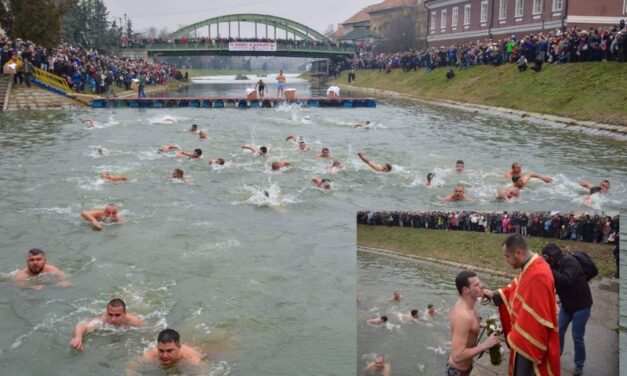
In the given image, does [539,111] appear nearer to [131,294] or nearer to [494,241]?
[494,241]

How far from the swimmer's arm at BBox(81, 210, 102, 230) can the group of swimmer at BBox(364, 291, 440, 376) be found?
6.68 metres

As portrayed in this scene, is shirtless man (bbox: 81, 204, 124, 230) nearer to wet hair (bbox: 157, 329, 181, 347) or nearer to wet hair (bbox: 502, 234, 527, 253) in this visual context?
wet hair (bbox: 157, 329, 181, 347)

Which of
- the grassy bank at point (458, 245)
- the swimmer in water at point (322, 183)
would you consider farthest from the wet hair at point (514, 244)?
the swimmer in water at point (322, 183)

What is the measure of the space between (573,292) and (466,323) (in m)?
1.77

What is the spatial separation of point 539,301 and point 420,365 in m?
5.55

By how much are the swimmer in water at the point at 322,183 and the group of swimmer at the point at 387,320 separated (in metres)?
4.75

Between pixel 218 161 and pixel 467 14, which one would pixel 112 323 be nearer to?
pixel 218 161

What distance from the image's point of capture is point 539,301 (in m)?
4.61

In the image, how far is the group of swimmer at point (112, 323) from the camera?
7461 millimetres

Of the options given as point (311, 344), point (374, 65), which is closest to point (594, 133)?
point (311, 344)

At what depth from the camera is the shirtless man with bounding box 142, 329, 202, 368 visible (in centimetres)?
740

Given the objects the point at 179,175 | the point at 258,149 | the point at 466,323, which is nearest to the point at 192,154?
the point at 258,149

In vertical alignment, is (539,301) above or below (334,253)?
above

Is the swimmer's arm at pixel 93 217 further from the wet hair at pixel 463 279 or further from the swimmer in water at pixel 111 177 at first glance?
the wet hair at pixel 463 279
